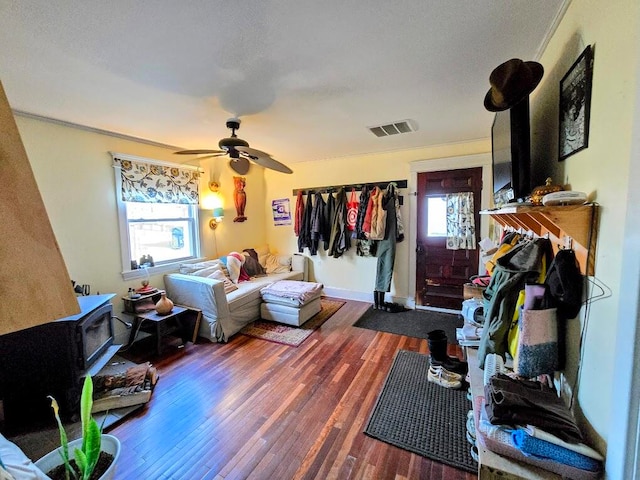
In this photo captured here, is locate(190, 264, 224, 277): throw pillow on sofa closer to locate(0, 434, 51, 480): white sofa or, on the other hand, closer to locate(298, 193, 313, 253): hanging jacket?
locate(298, 193, 313, 253): hanging jacket

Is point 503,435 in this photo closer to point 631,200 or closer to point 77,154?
point 631,200

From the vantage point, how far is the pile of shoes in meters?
2.18

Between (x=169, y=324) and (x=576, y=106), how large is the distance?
12.4 ft

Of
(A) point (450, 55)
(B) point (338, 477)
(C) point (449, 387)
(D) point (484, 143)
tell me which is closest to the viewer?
(B) point (338, 477)

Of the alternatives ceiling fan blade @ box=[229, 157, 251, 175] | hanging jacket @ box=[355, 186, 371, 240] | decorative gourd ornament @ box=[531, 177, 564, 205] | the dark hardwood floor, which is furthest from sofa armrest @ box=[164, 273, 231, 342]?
decorative gourd ornament @ box=[531, 177, 564, 205]

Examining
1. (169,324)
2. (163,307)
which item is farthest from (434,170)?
(169,324)

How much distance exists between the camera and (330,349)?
2814mm

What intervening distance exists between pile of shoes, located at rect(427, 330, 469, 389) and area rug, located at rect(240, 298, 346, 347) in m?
1.35

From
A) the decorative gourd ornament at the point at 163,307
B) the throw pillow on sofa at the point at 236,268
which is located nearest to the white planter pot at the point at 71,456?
the decorative gourd ornament at the point at 163,307

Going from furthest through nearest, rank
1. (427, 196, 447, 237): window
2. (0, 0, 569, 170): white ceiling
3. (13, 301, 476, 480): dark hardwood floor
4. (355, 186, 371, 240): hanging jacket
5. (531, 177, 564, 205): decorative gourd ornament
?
(355, 186, 371, 240): hanging jacket, (427, 196, 447, 237): window, (13, 301, 476, 480): dark hardwood floor, (0, 0, 569, 170): white ceiling, (531, 177, 564, 205): decorative gourd ornament

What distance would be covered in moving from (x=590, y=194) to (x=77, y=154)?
3.87m

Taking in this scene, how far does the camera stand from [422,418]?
1.85 metres

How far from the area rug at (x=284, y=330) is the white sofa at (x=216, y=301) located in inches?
5.5

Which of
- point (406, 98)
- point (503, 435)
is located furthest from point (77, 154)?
point (503, 435)
